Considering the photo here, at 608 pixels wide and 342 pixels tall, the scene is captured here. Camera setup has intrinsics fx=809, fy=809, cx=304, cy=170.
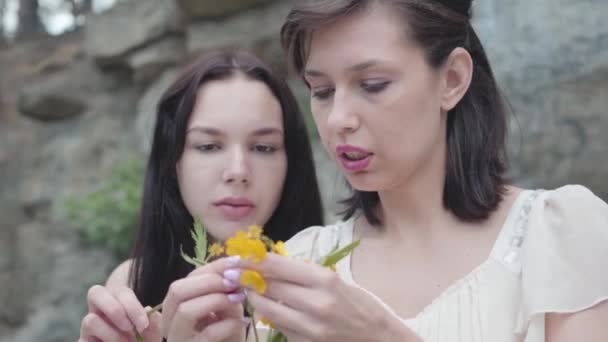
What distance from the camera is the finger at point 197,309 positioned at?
4.26 ft

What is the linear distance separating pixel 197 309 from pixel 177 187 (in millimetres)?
1043

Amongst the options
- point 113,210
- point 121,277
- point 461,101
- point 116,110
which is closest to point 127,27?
point 116,110

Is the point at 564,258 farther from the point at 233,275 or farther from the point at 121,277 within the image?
the point at 121,277

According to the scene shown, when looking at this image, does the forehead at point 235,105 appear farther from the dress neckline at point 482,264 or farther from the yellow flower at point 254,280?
the yellow flower at point 254,280

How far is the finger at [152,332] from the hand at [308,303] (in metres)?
0.37

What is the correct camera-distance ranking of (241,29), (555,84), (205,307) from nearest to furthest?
(205,307) → (555,84) → (241,29)

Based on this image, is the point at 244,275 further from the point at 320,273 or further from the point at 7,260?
the point at 7,260

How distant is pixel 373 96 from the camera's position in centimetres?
152

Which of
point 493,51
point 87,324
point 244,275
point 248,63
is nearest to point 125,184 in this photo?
point 493,51

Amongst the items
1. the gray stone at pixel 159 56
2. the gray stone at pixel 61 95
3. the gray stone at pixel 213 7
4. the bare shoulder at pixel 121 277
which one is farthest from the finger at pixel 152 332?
the gray stone at pixel 61 95

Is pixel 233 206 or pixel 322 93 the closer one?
pixel 322 93

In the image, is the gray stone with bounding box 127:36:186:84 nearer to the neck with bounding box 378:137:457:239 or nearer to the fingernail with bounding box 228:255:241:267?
the neck with bounding box 378:137:457:239

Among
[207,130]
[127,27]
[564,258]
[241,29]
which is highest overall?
[127,27]

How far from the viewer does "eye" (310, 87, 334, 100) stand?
5.20ft
